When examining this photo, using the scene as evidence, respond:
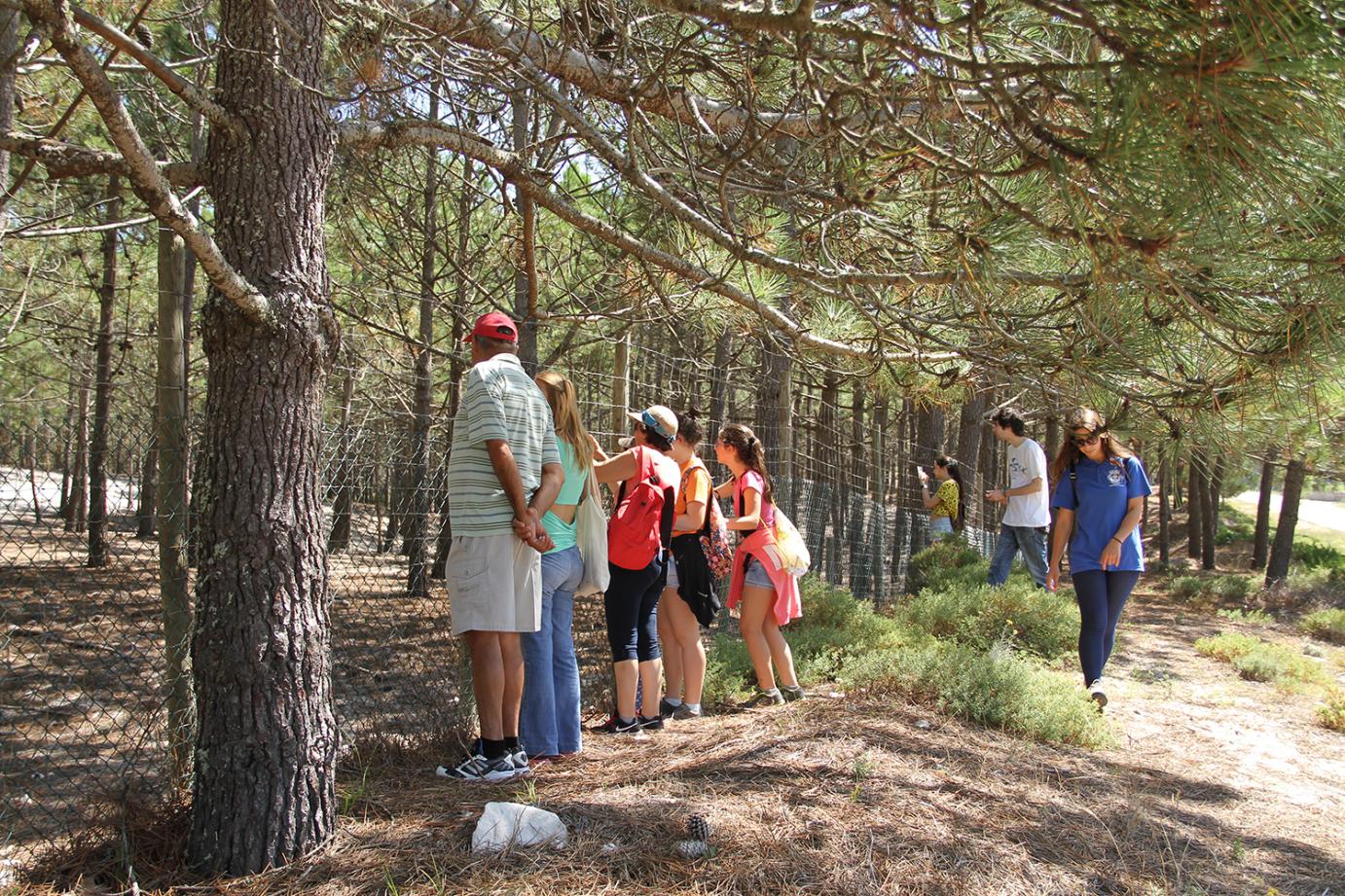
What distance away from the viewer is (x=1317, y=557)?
19.3m

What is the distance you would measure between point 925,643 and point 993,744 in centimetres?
178

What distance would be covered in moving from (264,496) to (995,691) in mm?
3772

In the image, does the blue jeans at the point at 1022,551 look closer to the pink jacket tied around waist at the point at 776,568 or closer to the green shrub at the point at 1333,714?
the green shrub at the point at 1333,714

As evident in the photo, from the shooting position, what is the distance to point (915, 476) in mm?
12406

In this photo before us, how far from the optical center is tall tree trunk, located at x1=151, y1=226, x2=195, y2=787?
3.20 m

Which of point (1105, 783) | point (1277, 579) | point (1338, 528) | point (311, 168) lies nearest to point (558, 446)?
point (311, 168)

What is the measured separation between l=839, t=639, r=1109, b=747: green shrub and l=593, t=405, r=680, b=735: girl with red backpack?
1.30 m

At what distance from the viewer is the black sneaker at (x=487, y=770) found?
3.73 meters

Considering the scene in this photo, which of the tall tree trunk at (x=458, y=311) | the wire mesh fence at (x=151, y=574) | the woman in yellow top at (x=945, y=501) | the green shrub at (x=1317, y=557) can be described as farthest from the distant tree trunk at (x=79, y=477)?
the green shrub at (x=1317, y=557)

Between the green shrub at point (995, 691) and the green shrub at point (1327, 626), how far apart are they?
25.2ft

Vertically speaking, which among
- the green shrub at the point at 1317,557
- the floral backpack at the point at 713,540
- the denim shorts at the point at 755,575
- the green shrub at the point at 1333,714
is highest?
the floral backpack at the point at 713,540

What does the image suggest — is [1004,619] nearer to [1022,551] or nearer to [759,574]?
[1022,551]

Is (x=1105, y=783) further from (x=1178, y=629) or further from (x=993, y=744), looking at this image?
(x=1178, y=629)

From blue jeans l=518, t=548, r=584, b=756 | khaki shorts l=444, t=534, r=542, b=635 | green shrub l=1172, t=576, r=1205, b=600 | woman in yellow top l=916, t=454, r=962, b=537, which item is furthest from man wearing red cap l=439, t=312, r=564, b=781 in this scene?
green shrub l=1172, t=576, r=1205, b=600
